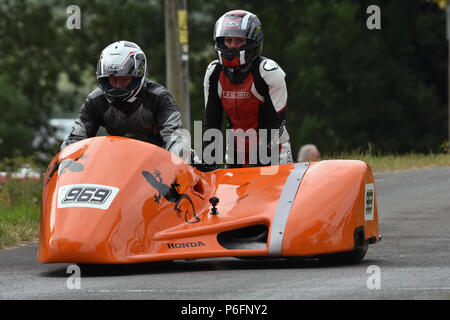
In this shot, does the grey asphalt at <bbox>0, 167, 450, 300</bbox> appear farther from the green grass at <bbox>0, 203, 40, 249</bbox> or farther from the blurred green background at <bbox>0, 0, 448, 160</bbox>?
the blurred green background at <bbox>0, 0, 448, 160</bbox>

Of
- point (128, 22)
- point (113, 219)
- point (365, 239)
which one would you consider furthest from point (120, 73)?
point (128, 22)

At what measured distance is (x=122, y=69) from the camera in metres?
8.96

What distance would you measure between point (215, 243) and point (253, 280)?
0.76 m

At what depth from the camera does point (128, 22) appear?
1681 inches

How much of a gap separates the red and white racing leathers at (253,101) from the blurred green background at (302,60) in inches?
1138

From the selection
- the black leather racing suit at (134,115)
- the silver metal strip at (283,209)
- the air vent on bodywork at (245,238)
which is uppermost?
the black leather racing suit at (134,115)

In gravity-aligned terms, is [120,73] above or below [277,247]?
above

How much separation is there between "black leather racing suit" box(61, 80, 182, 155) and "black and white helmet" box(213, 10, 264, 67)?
72cm

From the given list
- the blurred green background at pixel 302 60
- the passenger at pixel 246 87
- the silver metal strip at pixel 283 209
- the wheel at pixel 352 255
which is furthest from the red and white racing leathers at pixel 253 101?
the blurred green background at pixel 302 60

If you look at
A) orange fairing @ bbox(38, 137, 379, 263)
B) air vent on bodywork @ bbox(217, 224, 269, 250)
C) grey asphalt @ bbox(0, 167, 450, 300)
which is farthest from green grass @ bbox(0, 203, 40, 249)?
air vent on bodywork @ bbox(217, 224, 269, 250)

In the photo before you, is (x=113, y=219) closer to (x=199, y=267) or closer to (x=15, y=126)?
(x=199, y=267)

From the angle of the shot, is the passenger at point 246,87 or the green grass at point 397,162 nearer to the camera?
the passenger at point 246,87

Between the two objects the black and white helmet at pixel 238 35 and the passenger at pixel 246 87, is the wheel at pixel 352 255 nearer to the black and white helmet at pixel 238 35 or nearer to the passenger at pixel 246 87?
the passenger at pixel 246 87

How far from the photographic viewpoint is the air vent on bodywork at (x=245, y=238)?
7.97 m
